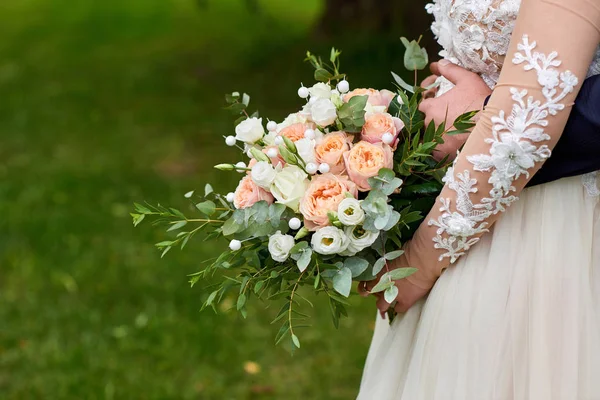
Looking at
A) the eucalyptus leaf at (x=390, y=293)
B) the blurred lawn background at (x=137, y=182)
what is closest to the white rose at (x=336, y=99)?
the eucalyptus leaf at (x=390, y=293)

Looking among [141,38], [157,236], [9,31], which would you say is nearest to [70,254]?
[157,236]

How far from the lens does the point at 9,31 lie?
39.9ft

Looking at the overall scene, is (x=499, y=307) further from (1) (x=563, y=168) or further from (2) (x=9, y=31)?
(2) (x=9, y=31)

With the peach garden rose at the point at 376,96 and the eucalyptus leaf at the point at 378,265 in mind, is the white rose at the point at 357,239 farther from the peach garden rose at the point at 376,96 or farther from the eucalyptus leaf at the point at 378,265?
the peach garden rose at the point at 376,96

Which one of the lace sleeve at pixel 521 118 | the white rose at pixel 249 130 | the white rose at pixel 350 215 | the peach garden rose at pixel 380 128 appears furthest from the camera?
the white rose at pixel 249 130

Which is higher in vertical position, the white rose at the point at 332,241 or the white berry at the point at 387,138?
the white berry at the point at 387,138

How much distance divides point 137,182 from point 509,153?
17.6 feet

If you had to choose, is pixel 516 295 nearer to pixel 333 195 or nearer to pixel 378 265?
pixel 378 265

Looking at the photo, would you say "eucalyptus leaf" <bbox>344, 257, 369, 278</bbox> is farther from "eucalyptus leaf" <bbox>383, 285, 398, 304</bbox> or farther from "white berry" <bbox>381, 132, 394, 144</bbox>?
"white berry" <bbox>381, 132, 394, 144</bbox>

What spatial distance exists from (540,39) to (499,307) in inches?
23.7

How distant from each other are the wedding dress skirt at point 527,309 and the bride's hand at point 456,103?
0.21 m

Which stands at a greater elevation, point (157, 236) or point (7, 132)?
point (157, 236)

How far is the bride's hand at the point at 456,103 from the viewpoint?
196cm

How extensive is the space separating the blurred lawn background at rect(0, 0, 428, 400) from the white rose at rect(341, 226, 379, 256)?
8.04 feet
